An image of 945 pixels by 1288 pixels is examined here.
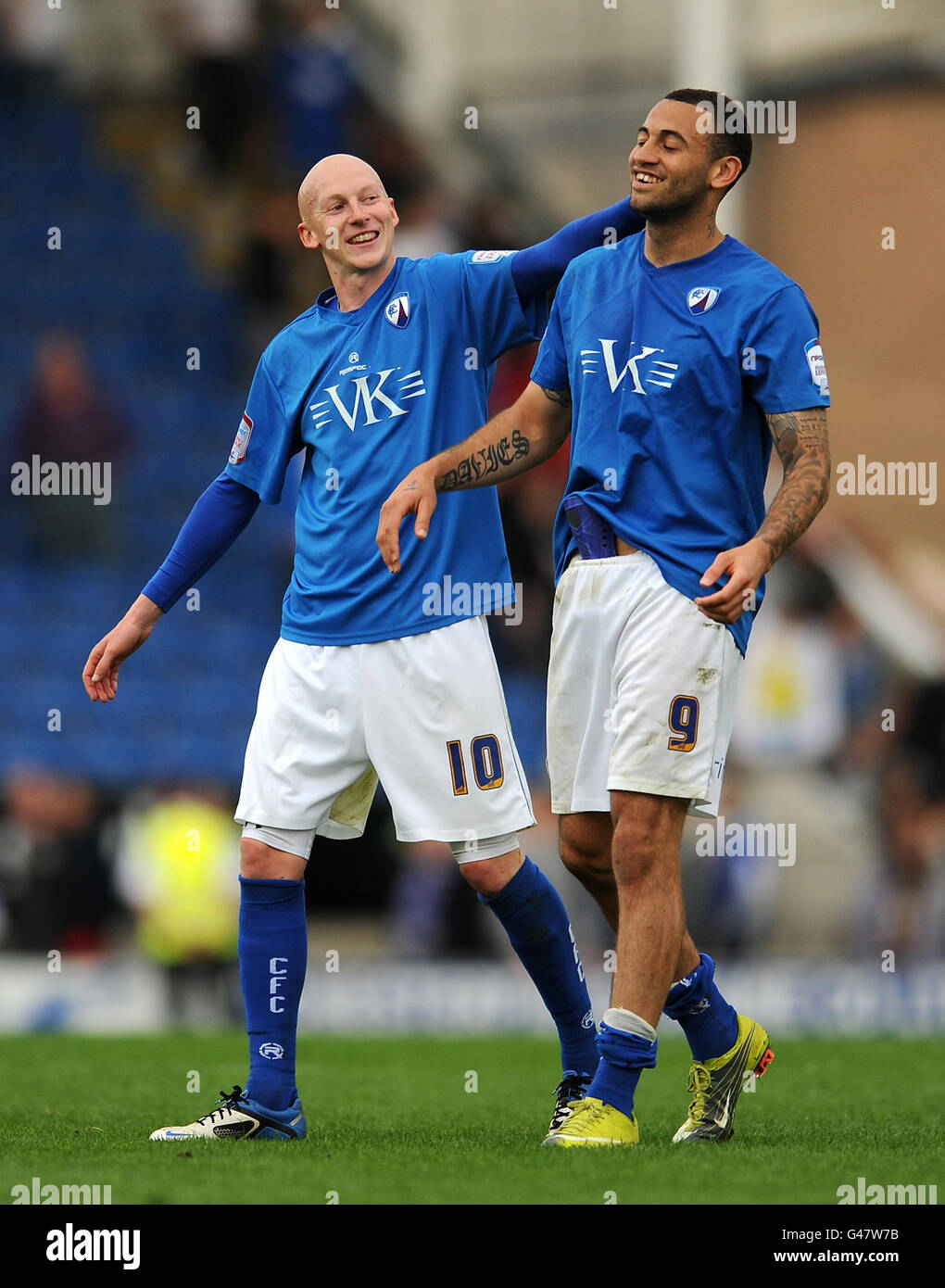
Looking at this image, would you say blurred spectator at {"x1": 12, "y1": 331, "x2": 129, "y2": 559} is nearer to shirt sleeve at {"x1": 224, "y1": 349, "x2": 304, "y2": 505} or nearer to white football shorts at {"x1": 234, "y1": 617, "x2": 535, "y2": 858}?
shirt sleeve at {"x1": 224, "y1": 349, "x2": 304, "y2": 505}

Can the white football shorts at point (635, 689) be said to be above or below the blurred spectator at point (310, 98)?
below

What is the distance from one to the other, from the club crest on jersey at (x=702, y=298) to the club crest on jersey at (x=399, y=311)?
0.85 meters

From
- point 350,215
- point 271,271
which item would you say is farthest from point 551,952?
point 271,271

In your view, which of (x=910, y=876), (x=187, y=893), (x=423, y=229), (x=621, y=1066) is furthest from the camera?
(x=423, y=229)

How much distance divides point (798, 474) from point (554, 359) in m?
0.82

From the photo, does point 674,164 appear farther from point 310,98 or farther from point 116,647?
point 310,98

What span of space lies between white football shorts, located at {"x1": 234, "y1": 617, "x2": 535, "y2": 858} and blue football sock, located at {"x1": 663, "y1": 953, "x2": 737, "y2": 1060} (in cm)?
58

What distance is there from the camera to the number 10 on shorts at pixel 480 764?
537 centimetres

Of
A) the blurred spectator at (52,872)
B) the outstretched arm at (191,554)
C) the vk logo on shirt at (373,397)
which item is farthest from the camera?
the blurred spectator at (52,872)

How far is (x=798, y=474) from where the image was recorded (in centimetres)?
493

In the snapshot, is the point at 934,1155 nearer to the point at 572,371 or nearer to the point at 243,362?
the point at 572,371

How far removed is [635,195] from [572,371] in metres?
0.47

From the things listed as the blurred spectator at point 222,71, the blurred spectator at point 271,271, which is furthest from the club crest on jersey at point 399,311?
the blurred spectator at point 222,71

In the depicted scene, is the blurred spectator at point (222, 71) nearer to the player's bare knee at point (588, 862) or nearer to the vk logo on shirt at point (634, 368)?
the vk logo on shirt at point (634, 368)
